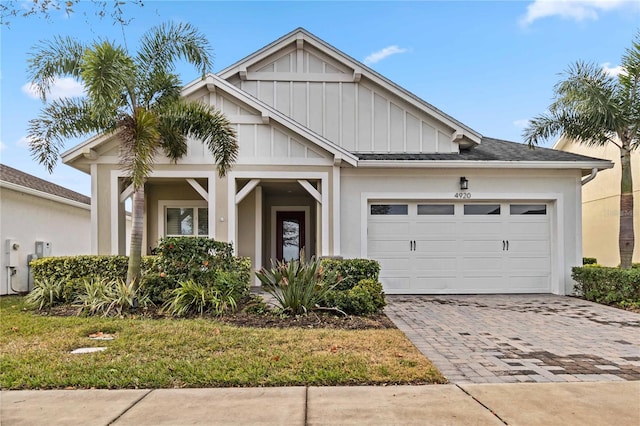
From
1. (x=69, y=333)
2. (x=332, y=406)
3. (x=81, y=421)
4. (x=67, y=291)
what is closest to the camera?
(x=81, y=421)

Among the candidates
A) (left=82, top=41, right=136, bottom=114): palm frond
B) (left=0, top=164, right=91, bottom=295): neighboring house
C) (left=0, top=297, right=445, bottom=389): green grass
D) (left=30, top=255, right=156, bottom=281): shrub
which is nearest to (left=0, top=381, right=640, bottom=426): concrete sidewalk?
(left=0, top=297, right=445, bottom=389): green grass

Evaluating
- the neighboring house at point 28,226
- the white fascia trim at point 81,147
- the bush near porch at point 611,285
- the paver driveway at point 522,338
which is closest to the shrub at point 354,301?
the paver driveway at point 522,338

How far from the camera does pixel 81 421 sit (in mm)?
3250

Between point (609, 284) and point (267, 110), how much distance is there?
917cm

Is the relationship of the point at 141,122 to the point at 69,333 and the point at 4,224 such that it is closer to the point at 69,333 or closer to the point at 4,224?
the point at 69,333

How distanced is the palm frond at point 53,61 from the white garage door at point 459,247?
24.9 ft

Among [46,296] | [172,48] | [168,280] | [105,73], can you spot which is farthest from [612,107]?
[46,296]

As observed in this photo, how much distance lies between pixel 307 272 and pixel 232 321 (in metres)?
1.57

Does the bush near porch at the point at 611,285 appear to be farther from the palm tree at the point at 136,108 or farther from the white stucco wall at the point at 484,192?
the palm tree at the point at 136,108

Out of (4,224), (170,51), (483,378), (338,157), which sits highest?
(170,51)

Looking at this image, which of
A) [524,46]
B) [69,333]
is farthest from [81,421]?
[524,46]

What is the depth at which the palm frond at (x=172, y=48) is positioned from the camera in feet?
27.3

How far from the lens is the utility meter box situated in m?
12.1

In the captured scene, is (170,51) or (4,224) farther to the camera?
(4,224)
